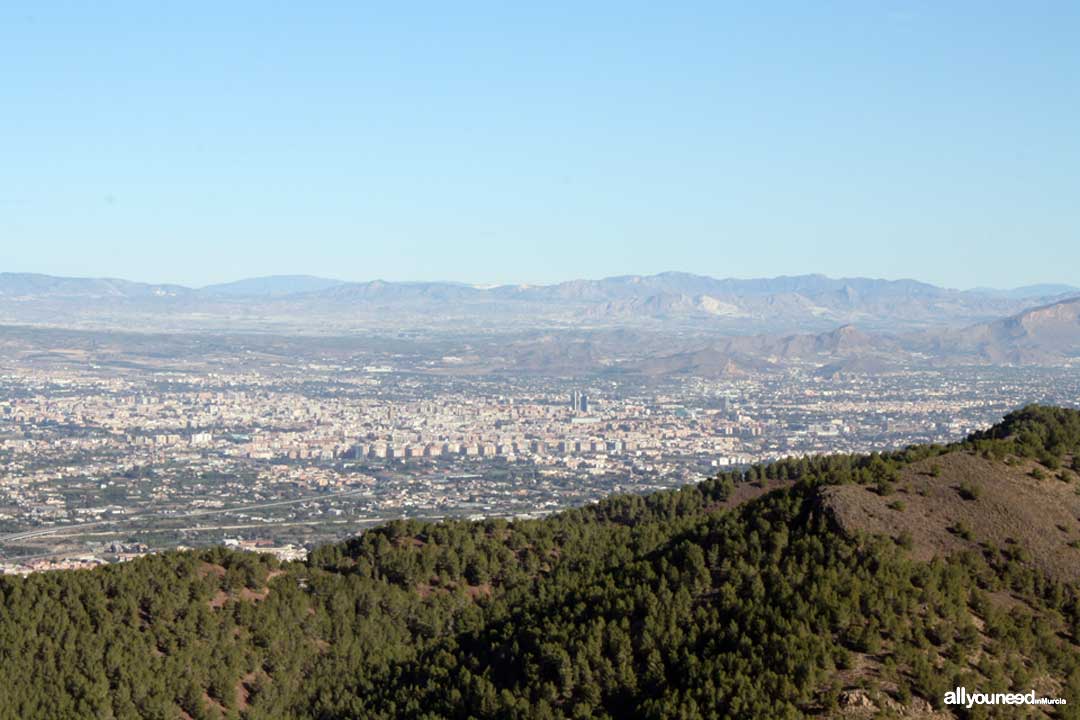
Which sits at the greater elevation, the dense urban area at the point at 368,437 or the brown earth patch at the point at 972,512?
the brown earth patch at the point at 972,512

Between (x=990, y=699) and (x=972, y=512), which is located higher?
(x=972, y=512)

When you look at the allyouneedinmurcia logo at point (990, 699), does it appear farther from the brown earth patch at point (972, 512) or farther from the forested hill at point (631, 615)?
the brown earth patch at point (972, 512)

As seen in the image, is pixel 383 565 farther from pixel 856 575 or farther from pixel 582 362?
pixel 582 362

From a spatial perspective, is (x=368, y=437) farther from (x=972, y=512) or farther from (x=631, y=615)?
(x=972, y=512)

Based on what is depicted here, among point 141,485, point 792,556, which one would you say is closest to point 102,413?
point 141,485

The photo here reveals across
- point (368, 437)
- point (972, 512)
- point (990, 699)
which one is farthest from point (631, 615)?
point (368, 437)

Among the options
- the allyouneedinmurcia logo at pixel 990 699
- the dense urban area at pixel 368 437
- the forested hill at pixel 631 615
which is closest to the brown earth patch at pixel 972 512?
the forested hill at pixel 631 615

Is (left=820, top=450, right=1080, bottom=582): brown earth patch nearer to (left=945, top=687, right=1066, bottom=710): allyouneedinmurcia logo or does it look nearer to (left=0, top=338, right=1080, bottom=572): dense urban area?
(left=945, top=687, right=1066, bottom=710): allyouneedinmurcia logo
